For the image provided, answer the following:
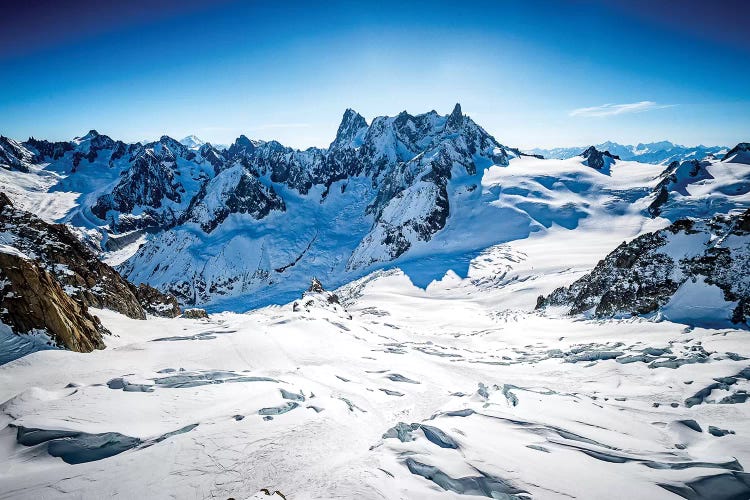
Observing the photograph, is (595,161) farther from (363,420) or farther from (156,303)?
(363,420)

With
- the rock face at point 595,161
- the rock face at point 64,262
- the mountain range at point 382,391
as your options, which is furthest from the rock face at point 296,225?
the rock face at point 64,262

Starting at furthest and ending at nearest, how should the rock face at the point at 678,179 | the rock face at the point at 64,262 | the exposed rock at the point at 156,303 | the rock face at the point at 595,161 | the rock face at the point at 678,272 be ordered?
1. the rock face at the point at 595,161
2. the rock face at the point at 678,179
3. the exposed rock at the point at 156,303
4. the rock face at the point at 64,262
5. the rock face at the point at 678,272

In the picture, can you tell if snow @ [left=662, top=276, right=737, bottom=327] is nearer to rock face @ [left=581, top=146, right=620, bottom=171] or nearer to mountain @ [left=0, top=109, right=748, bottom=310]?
mountain @ [left=0, top=109, right=748, bottom=310]

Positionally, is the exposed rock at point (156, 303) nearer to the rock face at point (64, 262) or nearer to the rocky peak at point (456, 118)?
the rock face at point (64, 262)

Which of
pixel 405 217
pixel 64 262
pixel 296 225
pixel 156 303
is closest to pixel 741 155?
pixel 405 217

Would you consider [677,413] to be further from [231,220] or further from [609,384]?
[231,220]
